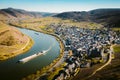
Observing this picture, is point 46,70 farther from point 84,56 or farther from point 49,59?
point 84,56

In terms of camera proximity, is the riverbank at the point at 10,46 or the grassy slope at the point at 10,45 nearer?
the riverbank at the point at 10,46

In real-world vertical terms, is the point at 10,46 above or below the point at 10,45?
below

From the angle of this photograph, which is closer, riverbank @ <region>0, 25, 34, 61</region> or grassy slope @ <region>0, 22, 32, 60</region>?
riverbank @ <region>0, 25, 34, 61</region>

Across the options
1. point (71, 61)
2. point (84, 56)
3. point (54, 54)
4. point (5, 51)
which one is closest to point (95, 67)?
point (71, 61)

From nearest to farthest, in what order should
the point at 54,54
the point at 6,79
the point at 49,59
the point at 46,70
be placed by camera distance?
the point at 6,79
the point at 46,70
the point at 49,59
the point at 54,54

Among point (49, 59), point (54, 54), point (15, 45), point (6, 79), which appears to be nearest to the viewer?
point (6, 79)

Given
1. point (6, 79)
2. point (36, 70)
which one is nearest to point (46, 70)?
point (36, 70)

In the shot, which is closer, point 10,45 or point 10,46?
point 10,46

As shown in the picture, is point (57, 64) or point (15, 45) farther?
point (15, 45)

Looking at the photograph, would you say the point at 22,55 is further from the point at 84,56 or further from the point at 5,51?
the point at 84,56
